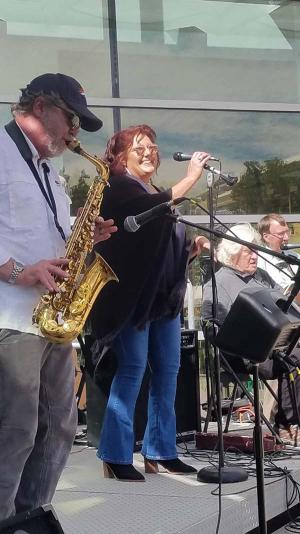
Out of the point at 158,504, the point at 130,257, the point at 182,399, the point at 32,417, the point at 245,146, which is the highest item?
the point at 245,146

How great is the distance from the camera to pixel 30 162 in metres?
2.49

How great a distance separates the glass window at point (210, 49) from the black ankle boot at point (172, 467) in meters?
4.63

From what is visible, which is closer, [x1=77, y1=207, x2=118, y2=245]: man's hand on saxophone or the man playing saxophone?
the man playing saxophone

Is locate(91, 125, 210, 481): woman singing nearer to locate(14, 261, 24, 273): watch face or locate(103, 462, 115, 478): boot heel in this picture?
locate(103, 462, 115, 478): boot heel

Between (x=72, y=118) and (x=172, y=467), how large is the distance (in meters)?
2.08

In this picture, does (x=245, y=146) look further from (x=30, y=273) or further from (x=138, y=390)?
(x=30, y=273)

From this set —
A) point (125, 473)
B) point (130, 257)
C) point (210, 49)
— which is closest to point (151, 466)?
point (125, 473)

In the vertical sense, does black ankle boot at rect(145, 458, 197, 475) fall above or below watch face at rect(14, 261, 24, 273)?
below

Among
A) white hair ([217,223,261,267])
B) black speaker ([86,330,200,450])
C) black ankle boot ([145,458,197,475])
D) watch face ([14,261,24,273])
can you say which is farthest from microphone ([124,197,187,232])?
white hair ([217,223,261,267])

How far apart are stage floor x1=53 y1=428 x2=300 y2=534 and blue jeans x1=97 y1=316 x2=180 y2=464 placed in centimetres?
16

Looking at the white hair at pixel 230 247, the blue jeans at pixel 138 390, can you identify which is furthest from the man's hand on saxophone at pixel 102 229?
the white hair at pixel 230 247

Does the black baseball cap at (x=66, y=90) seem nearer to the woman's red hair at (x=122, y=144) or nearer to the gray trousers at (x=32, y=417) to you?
the gray trousers at (x=32, y=417)

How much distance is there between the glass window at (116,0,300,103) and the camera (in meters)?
7.55

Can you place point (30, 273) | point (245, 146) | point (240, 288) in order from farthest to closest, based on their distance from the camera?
point (245, 146) → point (240, 288) → point (30, 273)
